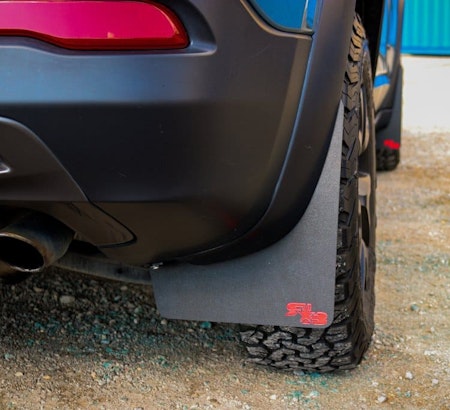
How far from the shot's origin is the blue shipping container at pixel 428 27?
9.66 metres

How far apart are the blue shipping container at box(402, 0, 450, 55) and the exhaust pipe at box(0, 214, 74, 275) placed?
8.93 m

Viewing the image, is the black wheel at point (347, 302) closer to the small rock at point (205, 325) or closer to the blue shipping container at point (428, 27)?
the small rock at point (205, 325)

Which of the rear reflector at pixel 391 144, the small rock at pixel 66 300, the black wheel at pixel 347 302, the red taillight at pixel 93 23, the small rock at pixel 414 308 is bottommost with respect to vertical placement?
the rear reflector at pixel 391 144

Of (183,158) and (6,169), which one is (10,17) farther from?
(183,158)

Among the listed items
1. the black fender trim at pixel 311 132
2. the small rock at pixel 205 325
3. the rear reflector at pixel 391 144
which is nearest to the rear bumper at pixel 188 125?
the black fender trim at pixel 311 132

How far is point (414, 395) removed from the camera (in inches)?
72.7

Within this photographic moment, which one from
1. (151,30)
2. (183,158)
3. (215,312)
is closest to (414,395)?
(215,312)

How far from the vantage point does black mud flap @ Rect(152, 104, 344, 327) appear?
1607mm

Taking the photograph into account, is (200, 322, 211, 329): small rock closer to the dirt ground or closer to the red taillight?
the dirt ground

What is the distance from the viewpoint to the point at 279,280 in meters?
1.67

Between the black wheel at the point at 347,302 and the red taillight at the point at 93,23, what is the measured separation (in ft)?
1.76

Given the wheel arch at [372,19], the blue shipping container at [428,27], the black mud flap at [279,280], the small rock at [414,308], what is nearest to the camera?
the black mud flap at [279,280]

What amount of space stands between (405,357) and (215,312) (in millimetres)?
619

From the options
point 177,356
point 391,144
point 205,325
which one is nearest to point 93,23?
point 177,356
